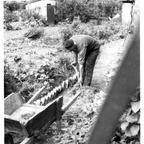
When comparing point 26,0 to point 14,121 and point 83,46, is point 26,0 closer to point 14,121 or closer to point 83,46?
point 83,46

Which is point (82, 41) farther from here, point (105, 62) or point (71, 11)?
point (71, 11)

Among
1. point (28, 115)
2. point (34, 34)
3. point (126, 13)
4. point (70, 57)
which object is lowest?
point (28, 115)

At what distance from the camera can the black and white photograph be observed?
1.12 metres

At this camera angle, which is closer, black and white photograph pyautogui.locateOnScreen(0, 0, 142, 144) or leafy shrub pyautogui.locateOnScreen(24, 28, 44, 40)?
black and white photograph pyautogui.locateOnScreen(0, 0, 142, 144)

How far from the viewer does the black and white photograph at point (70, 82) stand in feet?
3.67

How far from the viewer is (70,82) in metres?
7.32

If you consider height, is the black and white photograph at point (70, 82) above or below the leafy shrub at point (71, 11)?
below

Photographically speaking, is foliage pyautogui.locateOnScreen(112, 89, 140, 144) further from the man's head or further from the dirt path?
the man's head

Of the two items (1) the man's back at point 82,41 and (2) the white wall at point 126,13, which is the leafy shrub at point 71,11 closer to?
(2) the white wall at point 126,13

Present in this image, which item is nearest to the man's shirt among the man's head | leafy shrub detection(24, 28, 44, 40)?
the man's head

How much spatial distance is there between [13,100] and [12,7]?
2116cm

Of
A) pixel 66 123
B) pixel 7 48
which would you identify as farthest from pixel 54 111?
pixel 7 48

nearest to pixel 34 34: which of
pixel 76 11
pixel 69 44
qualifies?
pixel 76 11

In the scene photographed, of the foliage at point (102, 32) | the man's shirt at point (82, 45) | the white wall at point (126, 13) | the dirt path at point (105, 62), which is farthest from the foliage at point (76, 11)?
the man's shirt at point (82, 45)
